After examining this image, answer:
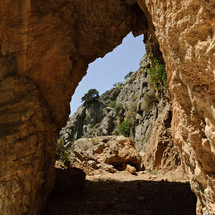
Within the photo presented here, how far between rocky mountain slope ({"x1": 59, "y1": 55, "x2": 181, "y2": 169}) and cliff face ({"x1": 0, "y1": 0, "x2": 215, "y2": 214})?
4.32m

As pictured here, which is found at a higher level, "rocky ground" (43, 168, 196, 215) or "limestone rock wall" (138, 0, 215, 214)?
"limestone rock wall" (138, 0, 215, 214)

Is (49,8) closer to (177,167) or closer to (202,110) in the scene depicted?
(202,110)

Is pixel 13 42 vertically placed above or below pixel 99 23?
below

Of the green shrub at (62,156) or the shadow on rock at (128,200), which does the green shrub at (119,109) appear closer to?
Result: the green shrub at (62,156)

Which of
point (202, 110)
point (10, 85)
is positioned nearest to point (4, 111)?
point (10, 85)

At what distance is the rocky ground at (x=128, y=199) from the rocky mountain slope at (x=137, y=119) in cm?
205

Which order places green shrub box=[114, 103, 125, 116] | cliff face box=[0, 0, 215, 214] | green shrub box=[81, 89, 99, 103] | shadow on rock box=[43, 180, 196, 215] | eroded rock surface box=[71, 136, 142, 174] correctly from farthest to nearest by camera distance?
green shrub box=[81, 89, 99, 103] < green shrub box=[114, 103, 125, 116] < eroded rock surface box=[71, 136, 142, 174] < shadow on rock box=[43, 180, 196, 215] < cliff face box=[0, 0, 215, 214]

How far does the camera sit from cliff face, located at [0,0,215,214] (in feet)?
6.13

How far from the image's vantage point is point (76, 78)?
6410 millimetres

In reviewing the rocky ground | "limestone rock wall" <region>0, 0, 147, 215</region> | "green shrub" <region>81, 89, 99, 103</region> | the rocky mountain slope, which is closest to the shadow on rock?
the rocky ground

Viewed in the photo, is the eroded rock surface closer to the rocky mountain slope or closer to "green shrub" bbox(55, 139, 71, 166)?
"green shrub" bbox(55, 139, 71, 166)

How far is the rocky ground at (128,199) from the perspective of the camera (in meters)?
4.47

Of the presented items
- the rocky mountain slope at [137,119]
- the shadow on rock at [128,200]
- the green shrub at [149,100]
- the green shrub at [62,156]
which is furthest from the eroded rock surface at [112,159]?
the green shrub at [149,100]

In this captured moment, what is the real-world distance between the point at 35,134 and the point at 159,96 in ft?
25.3
